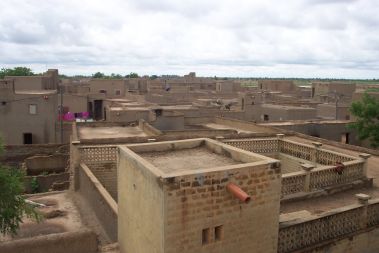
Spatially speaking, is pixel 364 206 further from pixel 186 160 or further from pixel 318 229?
pixel 186 160

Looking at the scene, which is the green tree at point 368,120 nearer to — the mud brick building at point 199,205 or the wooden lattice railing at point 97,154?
the wooden lattice railing at point 97,154

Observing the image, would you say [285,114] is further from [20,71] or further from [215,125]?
[20,71]

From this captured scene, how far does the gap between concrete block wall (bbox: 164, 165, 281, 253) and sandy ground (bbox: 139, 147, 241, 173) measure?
1.10m

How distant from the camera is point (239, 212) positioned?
7.00 meters

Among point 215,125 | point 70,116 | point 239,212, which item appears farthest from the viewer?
point 70,116

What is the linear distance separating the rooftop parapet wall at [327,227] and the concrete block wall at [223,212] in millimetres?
903

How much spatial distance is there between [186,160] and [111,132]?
15.7 metres

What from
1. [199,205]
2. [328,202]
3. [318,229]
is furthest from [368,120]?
[199,205]

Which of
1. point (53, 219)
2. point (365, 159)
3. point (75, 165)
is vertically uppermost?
point (365, 159)

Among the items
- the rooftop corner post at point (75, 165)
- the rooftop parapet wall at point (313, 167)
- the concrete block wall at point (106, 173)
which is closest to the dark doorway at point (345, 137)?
the rooftop parapet wall at point (313, 167)

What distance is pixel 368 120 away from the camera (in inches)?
1030

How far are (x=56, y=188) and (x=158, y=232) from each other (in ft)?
42.9

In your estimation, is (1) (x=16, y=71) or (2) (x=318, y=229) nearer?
(2) (x=318, y=229)

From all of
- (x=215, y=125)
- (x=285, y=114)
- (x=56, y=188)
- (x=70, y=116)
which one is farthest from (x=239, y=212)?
(x=70, y=116)
